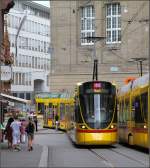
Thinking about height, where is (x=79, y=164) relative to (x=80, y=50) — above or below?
below

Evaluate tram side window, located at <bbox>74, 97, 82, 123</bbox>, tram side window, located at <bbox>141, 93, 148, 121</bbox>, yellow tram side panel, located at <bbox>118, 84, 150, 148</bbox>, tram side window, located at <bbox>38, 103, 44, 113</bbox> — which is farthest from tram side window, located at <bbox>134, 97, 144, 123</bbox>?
tram side window, located at <bbox>38, 103, 44, 113</bbox>

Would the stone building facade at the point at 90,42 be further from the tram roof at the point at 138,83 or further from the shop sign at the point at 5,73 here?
the shop sign at the point at 5,73

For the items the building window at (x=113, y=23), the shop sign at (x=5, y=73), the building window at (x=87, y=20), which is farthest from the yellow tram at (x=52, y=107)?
the shop sign at (x=5, y=73)

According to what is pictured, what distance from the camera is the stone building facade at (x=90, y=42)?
76.4 metres

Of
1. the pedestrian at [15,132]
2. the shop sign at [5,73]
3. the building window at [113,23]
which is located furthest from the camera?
the building window at [113,23]

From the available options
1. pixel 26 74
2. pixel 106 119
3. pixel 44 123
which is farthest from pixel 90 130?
pixel 26 74

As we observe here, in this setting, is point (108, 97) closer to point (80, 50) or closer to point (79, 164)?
point (79, 164)

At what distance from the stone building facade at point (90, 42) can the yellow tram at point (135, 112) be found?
1691 inches

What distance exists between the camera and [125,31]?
76562 millimetres

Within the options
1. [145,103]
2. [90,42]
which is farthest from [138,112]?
[90,42]

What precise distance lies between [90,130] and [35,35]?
94590mm

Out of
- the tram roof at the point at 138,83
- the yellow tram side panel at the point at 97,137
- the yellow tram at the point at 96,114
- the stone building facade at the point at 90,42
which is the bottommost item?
the yellow tram side panel at the point at 97,137

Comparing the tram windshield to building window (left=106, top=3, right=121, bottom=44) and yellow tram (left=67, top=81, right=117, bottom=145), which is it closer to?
yellow tram (left=67, top=81, right=117, bottom=145)

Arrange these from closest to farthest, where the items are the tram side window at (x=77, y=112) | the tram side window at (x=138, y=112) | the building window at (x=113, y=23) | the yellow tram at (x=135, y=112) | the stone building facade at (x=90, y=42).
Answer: the yellow tram at (x=135, y=112), the tram side window at (x=138, y=112), the tram side window at (x=77, y=112), the stone building facade at (x=90, y=42), the building window at (x=113, y=23)
